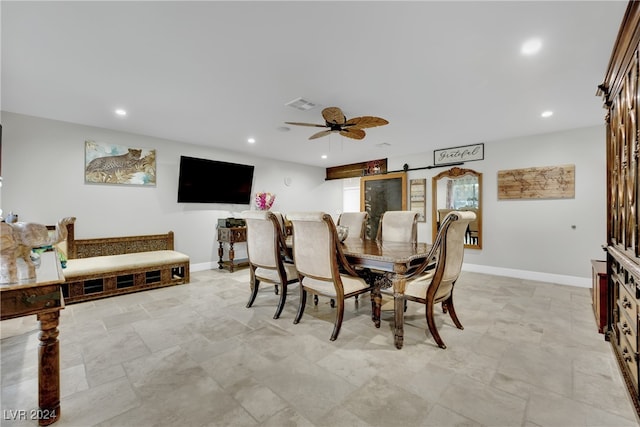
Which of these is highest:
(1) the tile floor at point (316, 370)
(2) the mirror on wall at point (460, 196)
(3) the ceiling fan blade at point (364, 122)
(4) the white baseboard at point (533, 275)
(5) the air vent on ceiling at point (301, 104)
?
(5) the air vent on ceiling at point (301, 104)

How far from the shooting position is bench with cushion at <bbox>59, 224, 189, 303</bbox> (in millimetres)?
3492

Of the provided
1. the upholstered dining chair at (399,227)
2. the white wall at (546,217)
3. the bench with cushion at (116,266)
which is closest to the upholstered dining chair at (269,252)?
the upholstered dining chair at (399,227)

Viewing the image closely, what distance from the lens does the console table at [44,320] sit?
1326 mm

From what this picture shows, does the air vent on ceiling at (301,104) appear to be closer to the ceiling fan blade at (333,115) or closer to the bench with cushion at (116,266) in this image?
the ceiling fan blade at (333,115)

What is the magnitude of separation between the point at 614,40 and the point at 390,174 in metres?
4.43

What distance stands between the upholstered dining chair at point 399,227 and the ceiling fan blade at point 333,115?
145 centimetres

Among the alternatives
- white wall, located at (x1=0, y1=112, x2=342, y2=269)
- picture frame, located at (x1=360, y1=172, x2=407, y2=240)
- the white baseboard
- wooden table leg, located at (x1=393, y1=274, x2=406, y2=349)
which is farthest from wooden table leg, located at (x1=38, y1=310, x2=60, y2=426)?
the white baseboard

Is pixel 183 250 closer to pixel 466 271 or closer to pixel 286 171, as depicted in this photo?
pixel 286 171

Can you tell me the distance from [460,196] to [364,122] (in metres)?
3.35

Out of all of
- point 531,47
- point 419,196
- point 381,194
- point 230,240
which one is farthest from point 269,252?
point 381,194

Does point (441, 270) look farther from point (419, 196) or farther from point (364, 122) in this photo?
point (419, 196)

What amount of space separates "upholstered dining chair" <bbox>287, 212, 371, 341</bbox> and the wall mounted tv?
3.36 meters

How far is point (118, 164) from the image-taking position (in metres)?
4.38

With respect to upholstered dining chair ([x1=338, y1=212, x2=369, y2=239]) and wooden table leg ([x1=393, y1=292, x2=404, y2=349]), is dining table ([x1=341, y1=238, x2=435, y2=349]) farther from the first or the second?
upholstered dining chair ([x1=338, y1=212, x2=369, y2=239])
